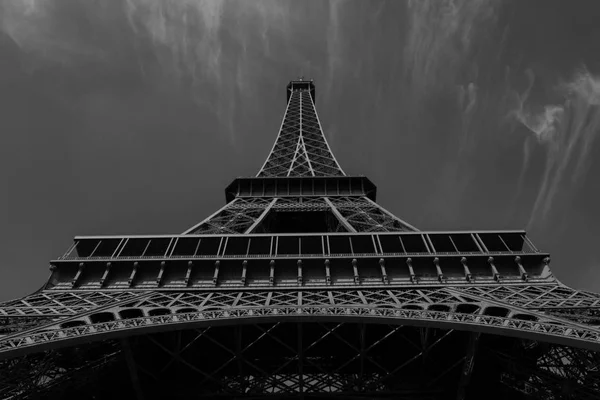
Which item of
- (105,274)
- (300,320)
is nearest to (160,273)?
(105,274)

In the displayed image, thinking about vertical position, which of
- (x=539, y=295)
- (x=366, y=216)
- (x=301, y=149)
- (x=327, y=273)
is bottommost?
(x=366, y=216)

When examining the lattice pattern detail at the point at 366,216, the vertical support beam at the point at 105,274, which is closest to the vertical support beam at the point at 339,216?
the lattice pattern detail at the point at 366,216

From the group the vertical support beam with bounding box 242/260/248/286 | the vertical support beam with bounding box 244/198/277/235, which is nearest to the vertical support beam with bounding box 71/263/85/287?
the vertical support beam with bounding box 242/260/248/286

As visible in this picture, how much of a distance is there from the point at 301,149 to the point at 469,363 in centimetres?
3599

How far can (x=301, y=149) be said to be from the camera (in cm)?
5234

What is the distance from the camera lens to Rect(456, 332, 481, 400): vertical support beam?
18.2m

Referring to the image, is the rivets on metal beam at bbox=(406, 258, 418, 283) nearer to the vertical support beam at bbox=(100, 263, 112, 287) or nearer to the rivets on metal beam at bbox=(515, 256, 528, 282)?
the rivets on metal beam at bbox=(515, 256, 528, 282)

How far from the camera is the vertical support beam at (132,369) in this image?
18.1 meters

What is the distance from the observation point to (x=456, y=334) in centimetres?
2091

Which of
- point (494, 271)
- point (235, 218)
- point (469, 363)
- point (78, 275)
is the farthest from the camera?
point (235, 218)

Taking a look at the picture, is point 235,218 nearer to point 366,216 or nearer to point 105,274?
point 366,216

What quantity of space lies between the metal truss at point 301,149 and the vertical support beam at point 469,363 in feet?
87.2

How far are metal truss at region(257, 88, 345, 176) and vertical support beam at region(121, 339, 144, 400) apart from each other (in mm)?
25438

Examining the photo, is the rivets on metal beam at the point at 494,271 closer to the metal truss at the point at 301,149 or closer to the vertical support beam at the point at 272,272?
the vertical support beam at the point at 272,272
